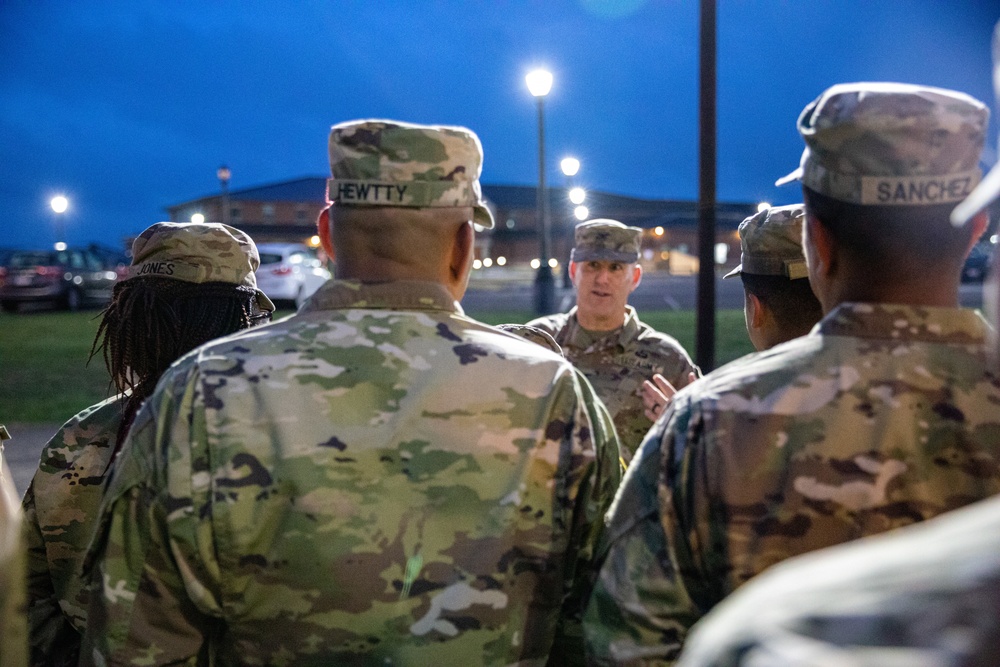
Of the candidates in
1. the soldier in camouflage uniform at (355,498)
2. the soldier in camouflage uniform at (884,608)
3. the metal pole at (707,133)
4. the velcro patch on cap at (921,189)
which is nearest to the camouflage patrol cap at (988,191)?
the soldier in camouflage uniform at (884,608)

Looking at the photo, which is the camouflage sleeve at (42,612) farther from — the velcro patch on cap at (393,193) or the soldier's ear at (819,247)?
the soldier's ear at (819,247)

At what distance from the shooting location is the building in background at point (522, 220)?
63.8 metres

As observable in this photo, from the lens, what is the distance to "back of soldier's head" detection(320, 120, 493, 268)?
85.0 inches

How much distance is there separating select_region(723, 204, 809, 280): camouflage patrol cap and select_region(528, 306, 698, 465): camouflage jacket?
2.12 meters

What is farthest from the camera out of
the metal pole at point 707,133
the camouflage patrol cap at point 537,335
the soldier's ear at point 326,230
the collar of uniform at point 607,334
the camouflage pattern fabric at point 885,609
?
the metal pole at point 707,133

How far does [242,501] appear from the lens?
1.99 m

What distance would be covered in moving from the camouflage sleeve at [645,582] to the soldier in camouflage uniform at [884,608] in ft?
3.78

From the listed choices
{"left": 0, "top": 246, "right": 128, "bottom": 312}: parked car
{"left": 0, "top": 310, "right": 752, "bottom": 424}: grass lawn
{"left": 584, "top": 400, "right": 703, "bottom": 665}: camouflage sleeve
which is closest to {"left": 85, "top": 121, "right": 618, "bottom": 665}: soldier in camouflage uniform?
{"left": 584, "top": 400, "right": 703, "bottom": 665}: camouflage sleeve

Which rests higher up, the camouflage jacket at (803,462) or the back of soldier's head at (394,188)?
the back of soldier's head at (394,188)

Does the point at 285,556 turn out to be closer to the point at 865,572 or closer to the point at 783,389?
the point at 783,389

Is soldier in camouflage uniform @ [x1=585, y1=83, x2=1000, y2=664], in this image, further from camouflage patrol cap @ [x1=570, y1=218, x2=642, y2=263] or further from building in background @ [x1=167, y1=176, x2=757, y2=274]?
building in background @ [x1=167, y1=176, x2=757, y2=274]

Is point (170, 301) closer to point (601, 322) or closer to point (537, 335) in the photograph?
point (537, 335)

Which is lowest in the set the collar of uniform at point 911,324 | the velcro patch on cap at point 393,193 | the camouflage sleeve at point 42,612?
the camouflage sleeve at point 42,612

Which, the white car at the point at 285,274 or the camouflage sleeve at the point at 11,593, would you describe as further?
the white car at the point at 285,274
